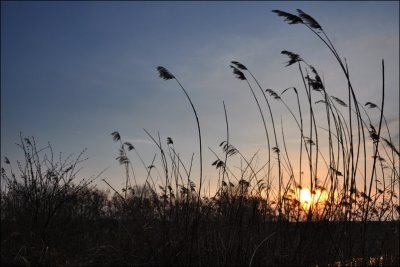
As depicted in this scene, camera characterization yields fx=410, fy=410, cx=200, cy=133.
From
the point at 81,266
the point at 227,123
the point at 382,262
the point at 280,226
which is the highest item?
the point at 227,123

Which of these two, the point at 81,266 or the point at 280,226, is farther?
the point at 81,266

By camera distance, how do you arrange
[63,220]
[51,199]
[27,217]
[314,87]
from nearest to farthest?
[314,87] < [51,199] < [27,217] < [63,220]

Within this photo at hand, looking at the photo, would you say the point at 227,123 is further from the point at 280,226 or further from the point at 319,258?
the point at 319,258

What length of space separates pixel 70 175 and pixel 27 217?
1.05m

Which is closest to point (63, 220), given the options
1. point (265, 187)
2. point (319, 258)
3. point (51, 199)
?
point (51, 199)

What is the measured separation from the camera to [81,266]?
5.11m

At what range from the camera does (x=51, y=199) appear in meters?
6.87

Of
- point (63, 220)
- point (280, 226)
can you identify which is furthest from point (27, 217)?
point (280, 226)

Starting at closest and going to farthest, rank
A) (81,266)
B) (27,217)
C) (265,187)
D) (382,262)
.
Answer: (382,262) → (265,187) → (81,266) → (27,217)

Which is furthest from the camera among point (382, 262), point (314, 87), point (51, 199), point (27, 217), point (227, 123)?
point (27, 217)

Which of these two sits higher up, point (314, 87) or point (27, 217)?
point (314, 87)

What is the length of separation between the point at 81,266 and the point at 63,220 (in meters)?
5.06

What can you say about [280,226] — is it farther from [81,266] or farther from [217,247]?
[81,266]

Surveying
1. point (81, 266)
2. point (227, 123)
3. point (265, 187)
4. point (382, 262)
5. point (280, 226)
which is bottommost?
point (81, 266)
